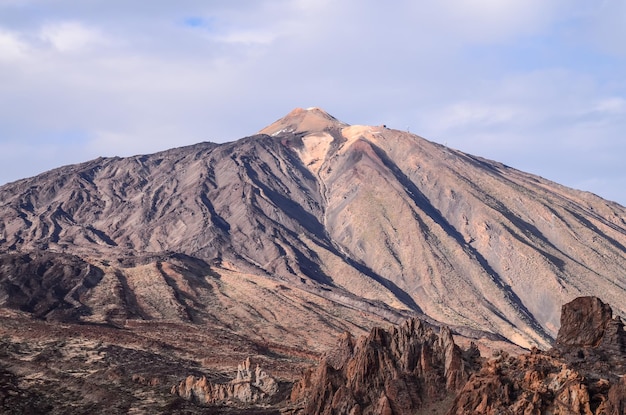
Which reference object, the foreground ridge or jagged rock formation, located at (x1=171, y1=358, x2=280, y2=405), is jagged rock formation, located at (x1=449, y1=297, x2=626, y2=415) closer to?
the foreground ridge

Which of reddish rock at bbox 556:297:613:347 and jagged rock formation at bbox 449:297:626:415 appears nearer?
jagged rock formation at bbox 449:297:626:415

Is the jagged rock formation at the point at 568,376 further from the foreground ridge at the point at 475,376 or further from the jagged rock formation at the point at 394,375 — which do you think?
the jagged rock formation at the point at 394,375

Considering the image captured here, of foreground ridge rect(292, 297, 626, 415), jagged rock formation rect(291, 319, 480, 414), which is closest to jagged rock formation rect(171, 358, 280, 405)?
foreground ridge rect(292, 297, 626, 415)

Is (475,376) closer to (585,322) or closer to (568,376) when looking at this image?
(568,376)

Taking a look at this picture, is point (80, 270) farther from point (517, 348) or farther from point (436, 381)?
point (436, 381)

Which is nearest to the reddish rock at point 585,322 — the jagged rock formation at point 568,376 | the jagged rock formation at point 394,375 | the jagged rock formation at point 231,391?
the jagged rock formation at point 568,376

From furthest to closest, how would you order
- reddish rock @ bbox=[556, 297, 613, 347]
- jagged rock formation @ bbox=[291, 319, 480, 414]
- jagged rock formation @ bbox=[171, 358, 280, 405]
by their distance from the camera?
jagged rock formation @ bbox=[171, 358, 280, 405]
jagged rock formation @ bbox=[291, 319, 480, 414]
reddish rock @ bbox=[556, 297, 613, 347]

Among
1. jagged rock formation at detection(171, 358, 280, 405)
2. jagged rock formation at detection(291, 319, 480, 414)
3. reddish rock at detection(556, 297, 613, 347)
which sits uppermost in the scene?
reddish rock at detection(556, 297, 613, 347)

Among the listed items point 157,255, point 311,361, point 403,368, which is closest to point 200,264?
point 157,255
